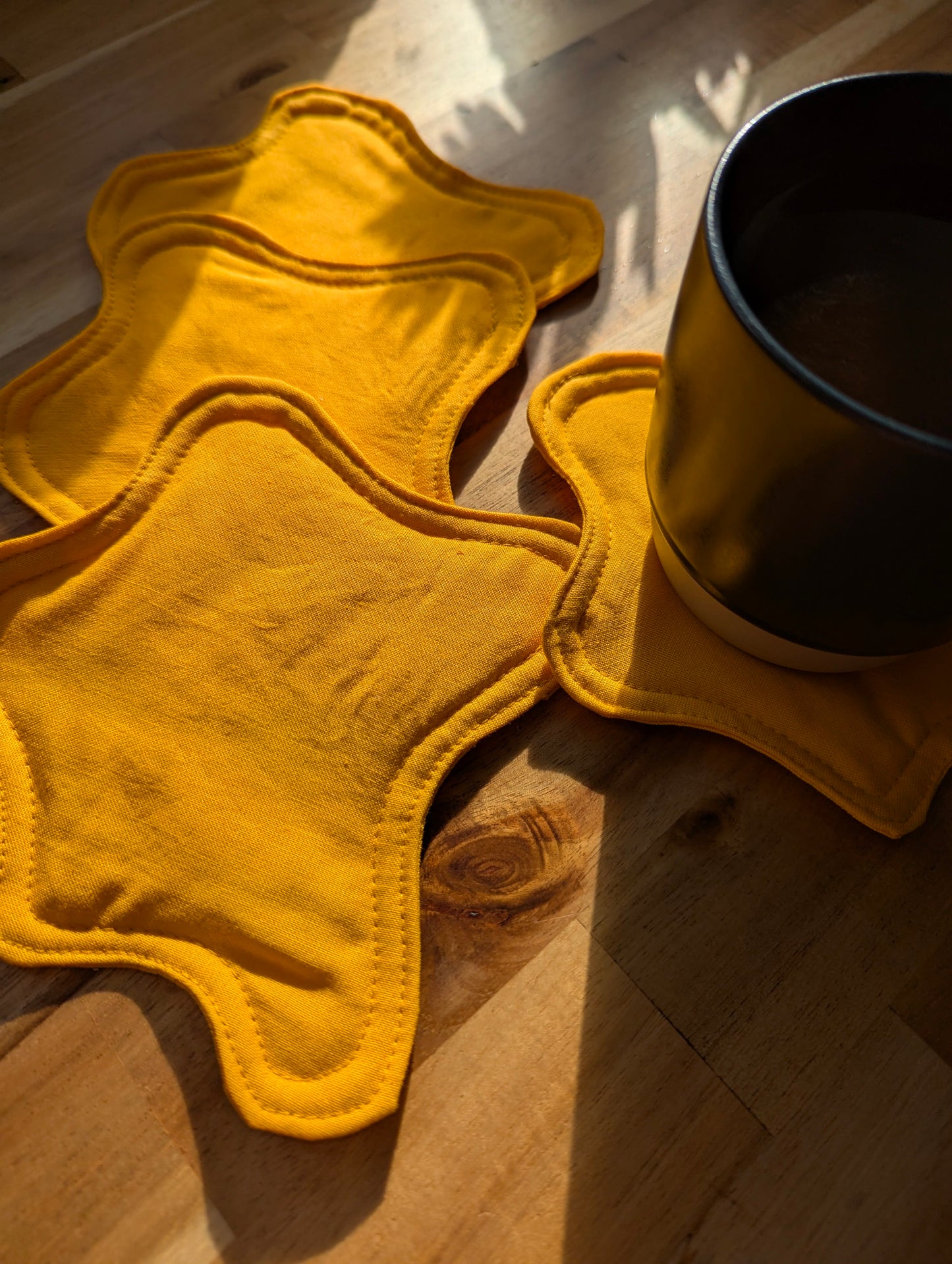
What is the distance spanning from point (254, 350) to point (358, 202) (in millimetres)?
173

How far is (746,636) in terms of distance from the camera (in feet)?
1.68

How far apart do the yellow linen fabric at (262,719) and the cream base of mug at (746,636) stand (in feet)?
0.23

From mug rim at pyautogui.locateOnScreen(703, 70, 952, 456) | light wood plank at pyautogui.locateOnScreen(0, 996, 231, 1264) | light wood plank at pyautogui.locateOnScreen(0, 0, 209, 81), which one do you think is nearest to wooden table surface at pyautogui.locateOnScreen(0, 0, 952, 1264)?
light wood plank at pyautogui.locateOnScreen(0, 996, 231, 1264)

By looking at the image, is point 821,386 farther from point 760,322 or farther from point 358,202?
point 358,202

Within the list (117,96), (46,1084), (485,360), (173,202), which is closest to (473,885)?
(46,1084)

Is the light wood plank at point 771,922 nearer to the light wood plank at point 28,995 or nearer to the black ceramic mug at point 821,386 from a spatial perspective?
the black ceramic mug at point 821,386

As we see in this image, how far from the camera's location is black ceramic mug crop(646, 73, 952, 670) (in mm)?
358

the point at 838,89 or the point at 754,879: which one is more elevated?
the point at 838,89

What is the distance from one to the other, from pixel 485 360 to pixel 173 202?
287 mm

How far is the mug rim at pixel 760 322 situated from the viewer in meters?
0.33

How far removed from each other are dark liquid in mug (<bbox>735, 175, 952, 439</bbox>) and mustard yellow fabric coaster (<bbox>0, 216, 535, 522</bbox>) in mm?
224

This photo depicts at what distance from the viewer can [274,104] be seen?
77cm

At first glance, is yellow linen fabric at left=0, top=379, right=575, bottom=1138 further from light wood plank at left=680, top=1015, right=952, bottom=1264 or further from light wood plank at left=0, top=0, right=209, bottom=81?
light wood plank at left=0, top=0, right=209, bottom=81

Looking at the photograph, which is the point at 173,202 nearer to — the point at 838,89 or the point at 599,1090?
the point at 838,89
